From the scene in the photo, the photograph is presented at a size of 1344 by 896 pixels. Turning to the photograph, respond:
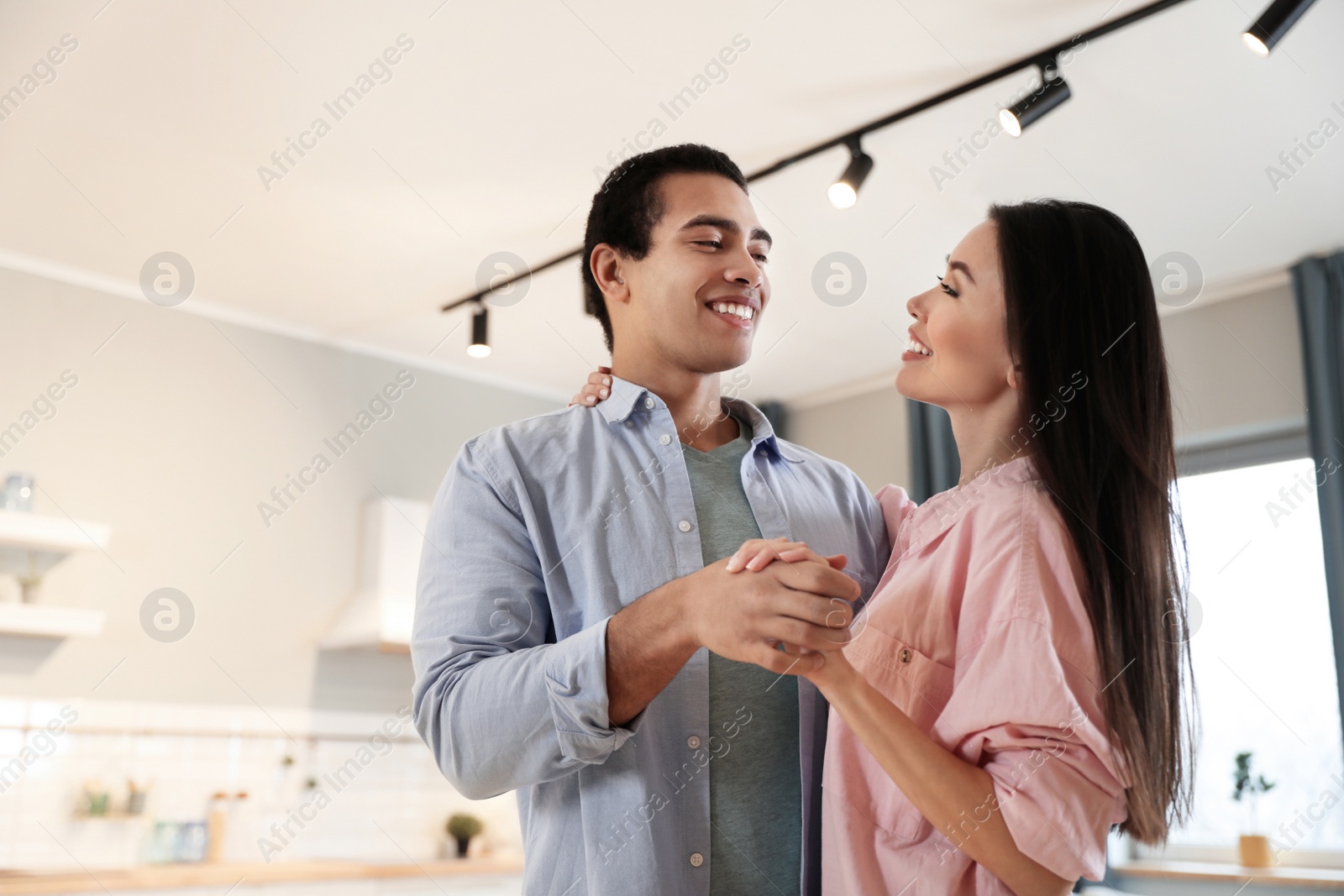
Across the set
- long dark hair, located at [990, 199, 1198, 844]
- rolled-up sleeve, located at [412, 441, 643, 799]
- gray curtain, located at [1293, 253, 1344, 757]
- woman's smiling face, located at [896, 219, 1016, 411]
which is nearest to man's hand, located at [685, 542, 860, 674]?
rolled-up sleeve, located at [412, 441, 643, 799]

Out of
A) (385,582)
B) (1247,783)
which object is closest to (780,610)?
(1247,783)

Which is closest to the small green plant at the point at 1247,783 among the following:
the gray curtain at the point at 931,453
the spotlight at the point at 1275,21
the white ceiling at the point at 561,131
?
the gray curtain at the point at 931,453

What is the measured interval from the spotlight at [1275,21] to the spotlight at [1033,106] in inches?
23.1

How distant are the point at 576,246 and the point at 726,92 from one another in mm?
1093

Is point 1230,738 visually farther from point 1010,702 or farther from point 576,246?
point 1010,702

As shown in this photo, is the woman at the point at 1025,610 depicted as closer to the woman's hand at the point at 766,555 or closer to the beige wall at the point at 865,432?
the woman's hand at the point at 766,555

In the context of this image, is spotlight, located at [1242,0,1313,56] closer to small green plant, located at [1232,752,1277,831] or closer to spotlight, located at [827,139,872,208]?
spotlight, located at [827,139,872,208]

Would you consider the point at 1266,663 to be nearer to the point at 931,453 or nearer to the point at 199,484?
the point at 931,453

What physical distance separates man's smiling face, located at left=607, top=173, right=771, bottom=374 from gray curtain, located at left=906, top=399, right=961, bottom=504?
3402 millimetres

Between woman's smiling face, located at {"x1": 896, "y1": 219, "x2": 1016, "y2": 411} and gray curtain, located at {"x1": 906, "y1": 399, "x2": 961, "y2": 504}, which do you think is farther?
gray curtain, located at {"x1": 906, "y1": 399, "x2": 961, "y2": 504}

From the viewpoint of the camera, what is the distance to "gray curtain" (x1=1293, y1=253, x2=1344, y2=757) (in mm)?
3812

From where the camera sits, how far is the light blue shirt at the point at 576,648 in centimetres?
120

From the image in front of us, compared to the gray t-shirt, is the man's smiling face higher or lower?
higher

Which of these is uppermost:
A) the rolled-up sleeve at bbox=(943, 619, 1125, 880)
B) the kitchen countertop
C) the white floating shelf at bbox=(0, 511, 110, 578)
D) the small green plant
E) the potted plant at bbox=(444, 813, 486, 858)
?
the white floating shelf at bbox=(0, 511, 110, 578)
